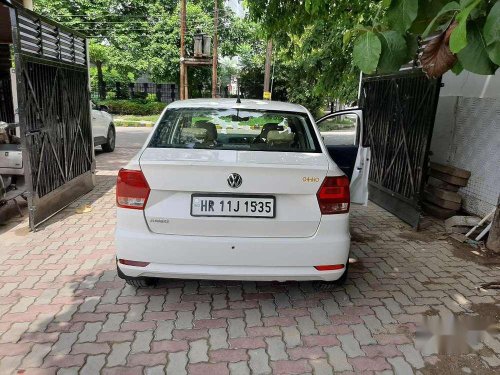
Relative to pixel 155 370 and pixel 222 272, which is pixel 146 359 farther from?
pixel 222 272

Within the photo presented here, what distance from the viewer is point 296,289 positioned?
3555 millimetres

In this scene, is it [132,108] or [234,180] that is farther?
[132,108]

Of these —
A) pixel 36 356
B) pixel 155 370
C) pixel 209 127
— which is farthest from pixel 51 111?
pixel 155 370

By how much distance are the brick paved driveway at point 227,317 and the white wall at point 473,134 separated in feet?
4.59

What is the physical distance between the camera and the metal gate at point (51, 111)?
15.5 feet

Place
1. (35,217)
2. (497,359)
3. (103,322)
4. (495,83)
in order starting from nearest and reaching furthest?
(497,359) → (103,322) → (35,217) → (495,83)

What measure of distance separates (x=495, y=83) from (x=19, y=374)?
6.05 m

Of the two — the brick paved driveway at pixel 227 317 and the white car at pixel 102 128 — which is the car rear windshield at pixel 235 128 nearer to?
the brick paved driveway at pixel 227 317

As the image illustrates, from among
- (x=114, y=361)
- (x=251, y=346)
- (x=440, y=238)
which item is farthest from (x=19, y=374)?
(x=440, y=238)

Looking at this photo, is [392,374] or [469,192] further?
[469,192]

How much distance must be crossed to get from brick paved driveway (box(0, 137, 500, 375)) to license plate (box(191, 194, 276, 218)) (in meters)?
0.84

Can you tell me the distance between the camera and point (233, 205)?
2832mm

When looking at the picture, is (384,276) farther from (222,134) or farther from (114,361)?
(114,361)

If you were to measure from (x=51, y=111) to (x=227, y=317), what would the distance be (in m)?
3.95
